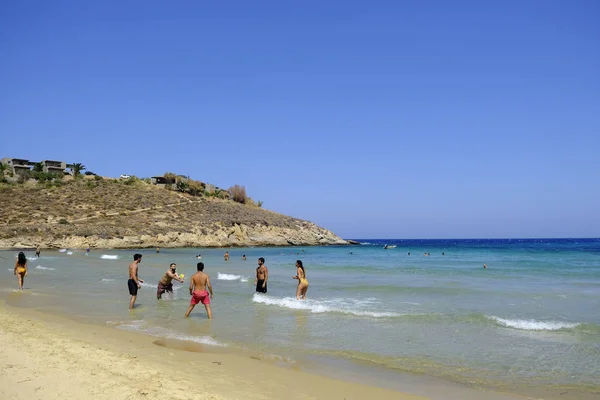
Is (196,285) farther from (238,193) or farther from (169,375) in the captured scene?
(238,193)

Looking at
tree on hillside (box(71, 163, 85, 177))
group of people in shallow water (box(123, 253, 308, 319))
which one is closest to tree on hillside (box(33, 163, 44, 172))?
tree on hillside (box(71, 163, 85, 177))

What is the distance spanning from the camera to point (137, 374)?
6406mm

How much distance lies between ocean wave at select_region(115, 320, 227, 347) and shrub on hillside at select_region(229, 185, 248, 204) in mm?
77554

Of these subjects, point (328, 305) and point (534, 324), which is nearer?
point (534, 324)

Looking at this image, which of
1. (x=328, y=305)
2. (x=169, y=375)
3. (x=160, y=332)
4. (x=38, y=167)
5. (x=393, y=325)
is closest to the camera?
(x=169, y=375)

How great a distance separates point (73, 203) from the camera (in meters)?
57.7

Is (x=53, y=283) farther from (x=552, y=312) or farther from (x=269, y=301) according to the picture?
(x=552, y=312)

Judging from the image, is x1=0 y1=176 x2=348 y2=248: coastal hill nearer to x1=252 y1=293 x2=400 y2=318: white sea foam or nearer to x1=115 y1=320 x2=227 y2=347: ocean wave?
x1=252 y1=293 x2=400 y2=318: white sea foam

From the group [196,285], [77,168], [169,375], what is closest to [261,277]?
[196,285]

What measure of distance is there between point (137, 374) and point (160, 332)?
12.7 feet

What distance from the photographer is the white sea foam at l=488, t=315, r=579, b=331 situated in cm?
1128

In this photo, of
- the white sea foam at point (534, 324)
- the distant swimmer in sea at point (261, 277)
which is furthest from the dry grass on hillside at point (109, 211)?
the white sea foam at point (534, 324)

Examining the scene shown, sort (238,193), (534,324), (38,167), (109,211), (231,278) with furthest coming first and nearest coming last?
1. (238,193)
2. (38,167)
3. (109,211)
4. (231,278)
5. (534,324)

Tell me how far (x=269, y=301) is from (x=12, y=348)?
8845mm
